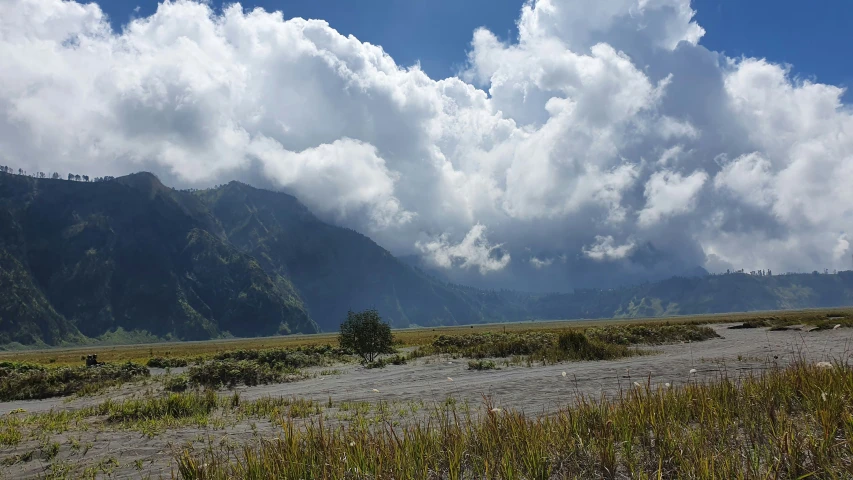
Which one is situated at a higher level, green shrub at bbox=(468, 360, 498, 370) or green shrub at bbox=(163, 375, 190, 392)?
green shrub at bbox=(163, 375, 190, 392)

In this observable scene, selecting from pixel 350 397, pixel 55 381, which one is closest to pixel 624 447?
pixel 350 397

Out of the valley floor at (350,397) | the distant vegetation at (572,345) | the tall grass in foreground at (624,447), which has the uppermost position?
the tall grass in foreground at (624,447)

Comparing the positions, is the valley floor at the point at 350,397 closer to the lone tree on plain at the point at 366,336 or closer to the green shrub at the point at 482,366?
the green shrub at the point at 482,366

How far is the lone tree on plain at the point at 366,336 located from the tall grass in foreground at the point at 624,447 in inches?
1399

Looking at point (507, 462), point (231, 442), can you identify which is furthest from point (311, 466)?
point (231, 442)

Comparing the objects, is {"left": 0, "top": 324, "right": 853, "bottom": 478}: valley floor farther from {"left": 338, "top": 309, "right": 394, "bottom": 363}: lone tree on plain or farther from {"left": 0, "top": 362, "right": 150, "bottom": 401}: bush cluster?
{"left": 338, "top": 309, "right": 394, "bottom": 363}: lone tree on plain

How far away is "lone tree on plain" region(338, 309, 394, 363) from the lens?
42375 mm

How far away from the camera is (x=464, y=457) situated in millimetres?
6848

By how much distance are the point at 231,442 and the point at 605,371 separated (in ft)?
55.5

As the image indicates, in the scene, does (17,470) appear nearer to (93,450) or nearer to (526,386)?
(93,450)

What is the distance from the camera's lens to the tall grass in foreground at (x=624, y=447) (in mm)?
5582

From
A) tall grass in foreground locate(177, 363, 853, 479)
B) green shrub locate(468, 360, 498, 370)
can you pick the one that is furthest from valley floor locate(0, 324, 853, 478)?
tall grass in foreground locate(177, 363, 853, 479)

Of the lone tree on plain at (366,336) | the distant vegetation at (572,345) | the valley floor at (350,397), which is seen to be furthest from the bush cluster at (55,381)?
the distant vegetation at (572,345)

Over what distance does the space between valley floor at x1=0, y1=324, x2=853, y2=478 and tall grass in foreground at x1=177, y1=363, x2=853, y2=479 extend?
119cm
